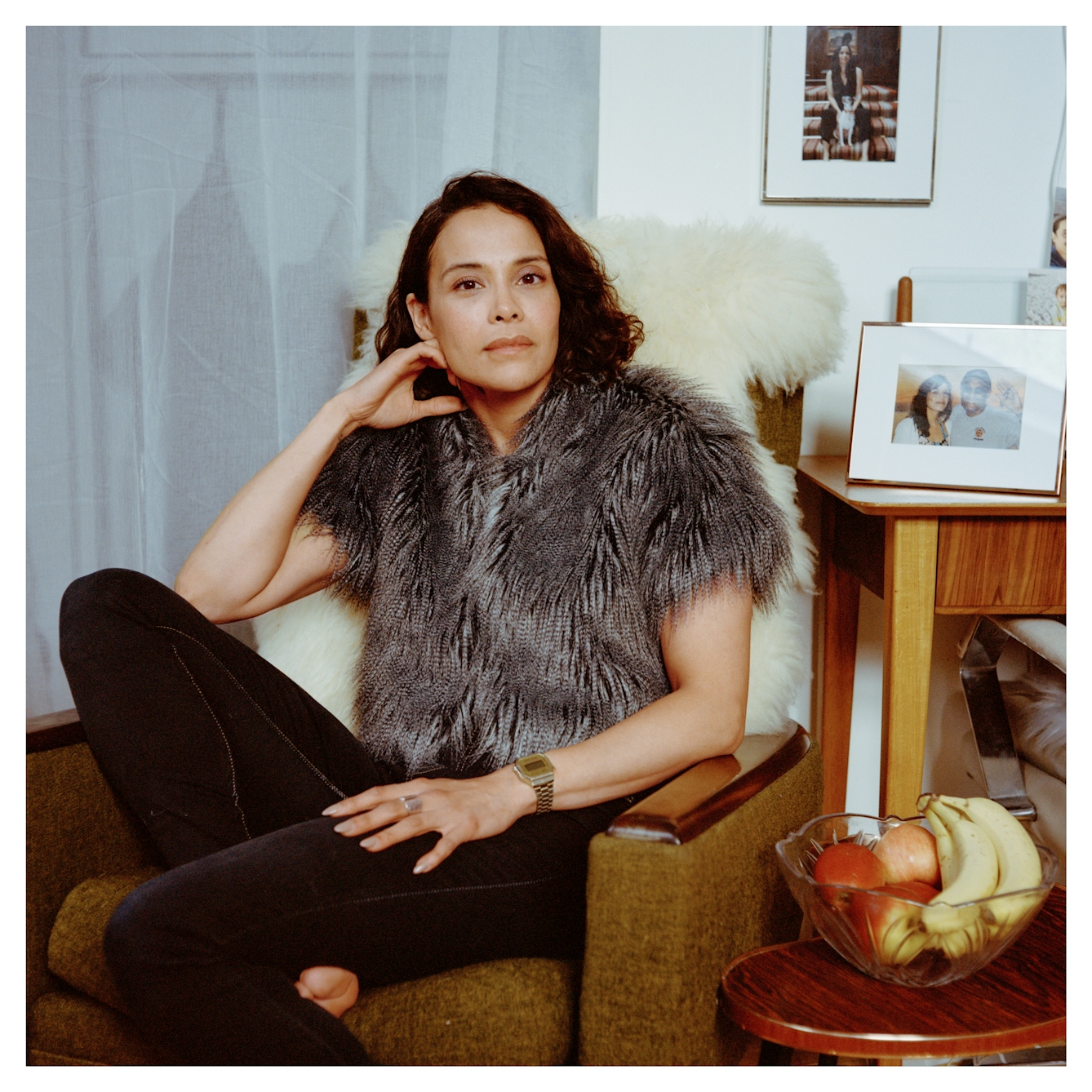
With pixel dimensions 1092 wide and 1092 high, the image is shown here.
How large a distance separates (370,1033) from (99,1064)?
0.33m

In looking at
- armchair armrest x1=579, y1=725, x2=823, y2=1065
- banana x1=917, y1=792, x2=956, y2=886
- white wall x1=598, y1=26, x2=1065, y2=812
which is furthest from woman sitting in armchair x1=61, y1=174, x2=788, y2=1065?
white wall x1=598, y1=26, x2=1065, y2=812

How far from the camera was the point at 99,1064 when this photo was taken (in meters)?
1.07

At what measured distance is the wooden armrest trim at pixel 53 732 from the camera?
1147 millimetres

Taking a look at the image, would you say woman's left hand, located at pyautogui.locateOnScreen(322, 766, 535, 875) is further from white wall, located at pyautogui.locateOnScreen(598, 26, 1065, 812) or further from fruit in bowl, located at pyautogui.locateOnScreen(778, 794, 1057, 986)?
white wall, located at pyautogui.locateOnScreen(598, 26, 1065, 812)

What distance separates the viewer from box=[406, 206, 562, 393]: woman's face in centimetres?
129

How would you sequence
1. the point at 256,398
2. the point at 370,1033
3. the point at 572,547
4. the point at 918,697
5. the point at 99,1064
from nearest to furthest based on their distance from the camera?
1. the point at 370,1033
2. the point at 99,1064
3. the point at 572,547
4. the point at 918,697
5. the point at 256,398

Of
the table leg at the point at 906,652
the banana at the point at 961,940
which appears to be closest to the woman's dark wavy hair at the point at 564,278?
the table leg at the point at 906,652

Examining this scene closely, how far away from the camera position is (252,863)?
974mm

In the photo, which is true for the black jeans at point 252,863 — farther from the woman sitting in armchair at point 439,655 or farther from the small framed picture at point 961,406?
the small framed picture at point 961,406

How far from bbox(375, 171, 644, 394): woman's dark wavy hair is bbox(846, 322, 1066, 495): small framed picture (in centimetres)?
36

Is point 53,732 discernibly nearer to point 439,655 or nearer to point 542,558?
point 439,655

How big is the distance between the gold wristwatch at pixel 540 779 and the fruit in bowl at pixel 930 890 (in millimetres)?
248
